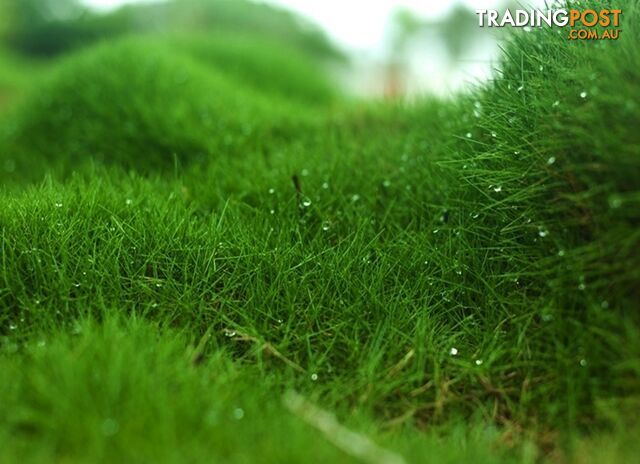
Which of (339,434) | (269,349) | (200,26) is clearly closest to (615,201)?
(339,434)

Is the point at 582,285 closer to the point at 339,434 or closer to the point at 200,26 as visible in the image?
the point at 339,434

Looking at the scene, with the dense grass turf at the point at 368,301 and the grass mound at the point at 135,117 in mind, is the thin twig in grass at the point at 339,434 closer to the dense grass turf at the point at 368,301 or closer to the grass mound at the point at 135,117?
the dense grass turf at the point at 368,301

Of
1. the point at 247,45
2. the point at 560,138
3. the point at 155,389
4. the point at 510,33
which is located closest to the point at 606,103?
the point at 560,138

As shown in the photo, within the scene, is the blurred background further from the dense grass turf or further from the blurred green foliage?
the dense grass turf

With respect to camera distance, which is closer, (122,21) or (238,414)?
(238,414)

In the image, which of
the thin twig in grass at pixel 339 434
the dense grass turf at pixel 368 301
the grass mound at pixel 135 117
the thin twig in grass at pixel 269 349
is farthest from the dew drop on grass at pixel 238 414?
the grass mound at pixel 135 117

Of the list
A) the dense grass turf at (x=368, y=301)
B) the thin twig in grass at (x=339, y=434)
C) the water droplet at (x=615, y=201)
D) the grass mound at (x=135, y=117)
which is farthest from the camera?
the grass mound at (x=135, y=117)

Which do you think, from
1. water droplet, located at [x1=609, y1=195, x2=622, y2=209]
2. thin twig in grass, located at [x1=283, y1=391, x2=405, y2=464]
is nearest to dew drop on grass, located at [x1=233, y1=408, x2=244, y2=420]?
thin twig in grass, located at [x1=283, y1=391, x2=405, y2=464]

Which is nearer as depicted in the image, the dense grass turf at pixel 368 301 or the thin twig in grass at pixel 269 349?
the dense grass turf at pixel 368 301
